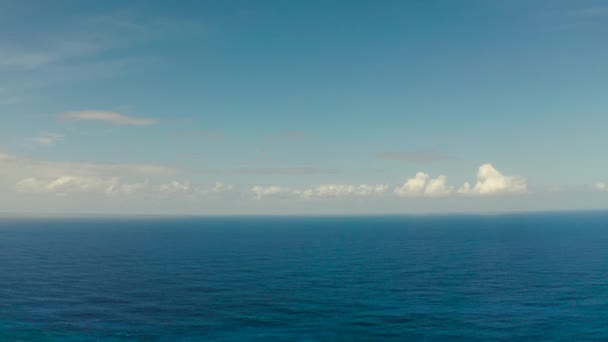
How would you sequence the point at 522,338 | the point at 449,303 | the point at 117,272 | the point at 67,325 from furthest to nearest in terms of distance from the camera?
1. the point at 117,272
2. the point at 449,303
3. the point at 67,325
4. the point at 522,338

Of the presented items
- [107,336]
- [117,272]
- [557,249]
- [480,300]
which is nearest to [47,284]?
[117,272]

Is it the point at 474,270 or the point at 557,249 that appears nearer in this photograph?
the point at 474,270

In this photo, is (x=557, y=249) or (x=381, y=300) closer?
(x=381, y=300)

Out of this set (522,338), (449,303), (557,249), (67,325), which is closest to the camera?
(522,338)

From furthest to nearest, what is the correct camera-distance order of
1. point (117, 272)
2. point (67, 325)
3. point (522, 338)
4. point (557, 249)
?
point (557, 249), point (117, 272), point (67, 325), point (522, 338)

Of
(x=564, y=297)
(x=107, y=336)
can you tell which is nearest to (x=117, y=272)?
(x=107, y=336)

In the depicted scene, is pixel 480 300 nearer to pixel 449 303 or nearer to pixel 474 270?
pixel 449 303

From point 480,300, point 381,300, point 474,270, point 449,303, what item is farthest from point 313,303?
point 474,270

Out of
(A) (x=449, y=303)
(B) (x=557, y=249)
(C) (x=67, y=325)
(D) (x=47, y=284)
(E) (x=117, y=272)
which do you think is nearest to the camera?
(C) (x=67, y=325)

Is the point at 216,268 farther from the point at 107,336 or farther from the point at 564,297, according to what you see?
the point at 564,297
